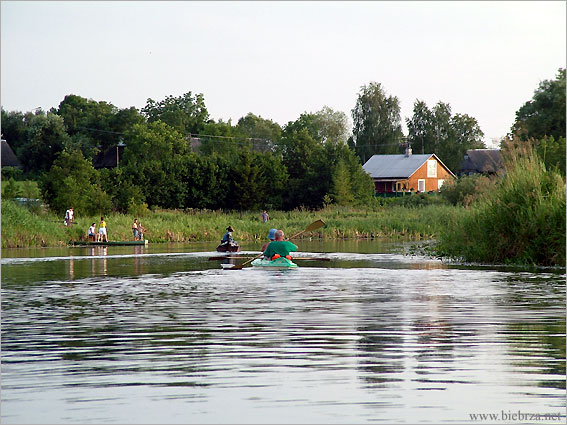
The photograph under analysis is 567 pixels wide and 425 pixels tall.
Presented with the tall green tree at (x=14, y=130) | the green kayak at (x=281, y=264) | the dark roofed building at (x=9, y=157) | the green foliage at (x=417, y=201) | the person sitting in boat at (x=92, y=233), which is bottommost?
the green kayak at (x=281, y=264)

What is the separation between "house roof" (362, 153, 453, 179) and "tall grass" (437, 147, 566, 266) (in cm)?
7261

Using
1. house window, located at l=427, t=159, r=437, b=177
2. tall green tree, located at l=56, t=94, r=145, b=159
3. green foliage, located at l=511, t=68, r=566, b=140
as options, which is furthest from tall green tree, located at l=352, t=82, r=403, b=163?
green foliage, located at l=511, t=68, r=566, b=140

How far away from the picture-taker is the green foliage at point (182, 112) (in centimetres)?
10400

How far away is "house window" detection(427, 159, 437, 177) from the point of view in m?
104

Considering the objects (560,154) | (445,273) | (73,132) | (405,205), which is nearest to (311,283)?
(445,273)

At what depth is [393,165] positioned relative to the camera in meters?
103

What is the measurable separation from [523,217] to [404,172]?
249 ft

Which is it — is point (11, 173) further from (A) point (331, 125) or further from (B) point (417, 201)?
(A) point (331, 125)

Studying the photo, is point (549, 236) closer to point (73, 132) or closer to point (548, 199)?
point (548, 199)

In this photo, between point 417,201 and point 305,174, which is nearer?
point 417,201

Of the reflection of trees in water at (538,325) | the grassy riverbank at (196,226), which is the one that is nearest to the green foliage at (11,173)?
the grassy riverbank at (196,226)

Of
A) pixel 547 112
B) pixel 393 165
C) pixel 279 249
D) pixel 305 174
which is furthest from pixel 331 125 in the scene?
pixel 279 249

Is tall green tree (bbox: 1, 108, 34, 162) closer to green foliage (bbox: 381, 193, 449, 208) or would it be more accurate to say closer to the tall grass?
green foliage (bbox: 381, 193, 449, 208)

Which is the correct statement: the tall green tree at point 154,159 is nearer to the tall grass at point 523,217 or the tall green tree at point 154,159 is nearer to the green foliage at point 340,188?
the green foliage at point 340,188
